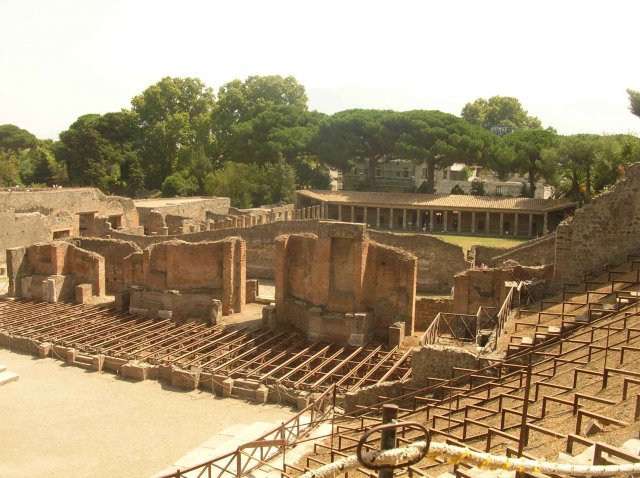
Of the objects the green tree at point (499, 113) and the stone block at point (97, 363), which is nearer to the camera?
the stone block at point (97, 363)

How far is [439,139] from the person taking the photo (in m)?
54.7

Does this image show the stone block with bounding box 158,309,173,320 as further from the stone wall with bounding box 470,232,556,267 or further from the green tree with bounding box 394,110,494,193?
the green tree with bounding box 394,110,494,193

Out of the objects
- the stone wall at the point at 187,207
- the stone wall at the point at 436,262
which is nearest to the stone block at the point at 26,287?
the stone wall at the point at 187,207

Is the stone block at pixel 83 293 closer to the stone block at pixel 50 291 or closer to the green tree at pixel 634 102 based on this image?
the stone block at pixel 50 291

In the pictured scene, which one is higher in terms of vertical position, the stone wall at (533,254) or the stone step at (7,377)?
the stone wall at (533,254)

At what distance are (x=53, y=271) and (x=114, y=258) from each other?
3249 mm

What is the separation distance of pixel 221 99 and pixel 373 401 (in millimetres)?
62978

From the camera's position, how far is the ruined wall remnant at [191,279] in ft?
89.9

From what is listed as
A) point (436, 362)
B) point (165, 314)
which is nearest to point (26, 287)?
point (165, 314)

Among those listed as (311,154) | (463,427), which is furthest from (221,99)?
(463,427)

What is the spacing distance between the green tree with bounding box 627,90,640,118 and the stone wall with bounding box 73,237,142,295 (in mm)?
29405

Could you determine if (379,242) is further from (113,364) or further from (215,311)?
(113,364)

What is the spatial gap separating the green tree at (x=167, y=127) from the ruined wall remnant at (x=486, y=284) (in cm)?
5109

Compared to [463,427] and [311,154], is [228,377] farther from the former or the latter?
[311,154]
